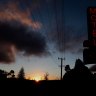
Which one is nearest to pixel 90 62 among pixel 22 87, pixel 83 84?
pixel 83 84

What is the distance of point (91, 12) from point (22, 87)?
7509mm

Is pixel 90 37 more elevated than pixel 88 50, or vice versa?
pixel 90 37

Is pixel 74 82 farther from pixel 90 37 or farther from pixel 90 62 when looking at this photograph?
pixel 90 37

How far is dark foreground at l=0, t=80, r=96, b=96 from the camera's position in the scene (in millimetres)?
15000

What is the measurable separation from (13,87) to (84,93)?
5.00 m

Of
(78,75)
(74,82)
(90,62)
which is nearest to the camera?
(90,62)

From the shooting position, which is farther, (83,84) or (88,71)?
(88,71)

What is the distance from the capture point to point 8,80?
15.0 m

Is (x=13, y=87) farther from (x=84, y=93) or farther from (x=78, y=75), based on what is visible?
(x=78, y=75)

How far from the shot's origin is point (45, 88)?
15250 mm

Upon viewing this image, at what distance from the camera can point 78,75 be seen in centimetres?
6581

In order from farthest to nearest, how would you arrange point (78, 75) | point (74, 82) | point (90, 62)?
point (78, 75)
point (74, 82)
point (90, 62)

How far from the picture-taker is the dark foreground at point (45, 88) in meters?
15.0

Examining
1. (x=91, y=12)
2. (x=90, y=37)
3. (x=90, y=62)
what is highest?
(x=91, y=12)
